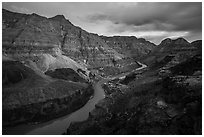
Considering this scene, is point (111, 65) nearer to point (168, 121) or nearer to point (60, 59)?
point (60, 59)

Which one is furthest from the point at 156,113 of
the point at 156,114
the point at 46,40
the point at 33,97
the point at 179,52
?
the point at 179,52

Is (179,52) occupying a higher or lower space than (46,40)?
lower

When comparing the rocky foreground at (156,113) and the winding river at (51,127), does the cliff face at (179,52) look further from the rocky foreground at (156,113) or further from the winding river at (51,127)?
the winding river at (51,127)

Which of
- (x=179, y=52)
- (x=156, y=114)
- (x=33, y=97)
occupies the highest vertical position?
(x=179, y=52)

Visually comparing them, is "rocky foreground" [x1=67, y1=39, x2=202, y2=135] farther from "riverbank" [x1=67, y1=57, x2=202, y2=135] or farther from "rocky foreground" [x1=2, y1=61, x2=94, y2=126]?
"rocky foreground" [x1=2, y1=61, x2=94, y2=126]

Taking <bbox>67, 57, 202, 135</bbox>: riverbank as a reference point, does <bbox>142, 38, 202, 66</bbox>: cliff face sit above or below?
above

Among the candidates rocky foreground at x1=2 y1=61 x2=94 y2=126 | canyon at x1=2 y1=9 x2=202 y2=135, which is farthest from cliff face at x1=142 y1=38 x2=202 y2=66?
rocky foreground at x1=2 y1=61 x2=94 y2=126

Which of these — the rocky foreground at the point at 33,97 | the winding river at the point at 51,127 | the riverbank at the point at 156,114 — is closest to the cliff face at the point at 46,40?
the rocky foreground at the point at 33,97

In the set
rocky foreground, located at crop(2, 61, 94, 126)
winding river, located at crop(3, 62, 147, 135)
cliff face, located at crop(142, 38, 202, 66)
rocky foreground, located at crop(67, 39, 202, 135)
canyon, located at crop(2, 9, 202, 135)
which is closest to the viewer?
rocky foreground, located at crop(67, 39, 202, 135)

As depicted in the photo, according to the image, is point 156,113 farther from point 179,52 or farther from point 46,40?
point 179,52

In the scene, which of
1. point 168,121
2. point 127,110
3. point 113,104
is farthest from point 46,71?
point 168,121

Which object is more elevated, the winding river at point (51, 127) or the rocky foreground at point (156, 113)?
the rocky foreground at point (156, 113)
